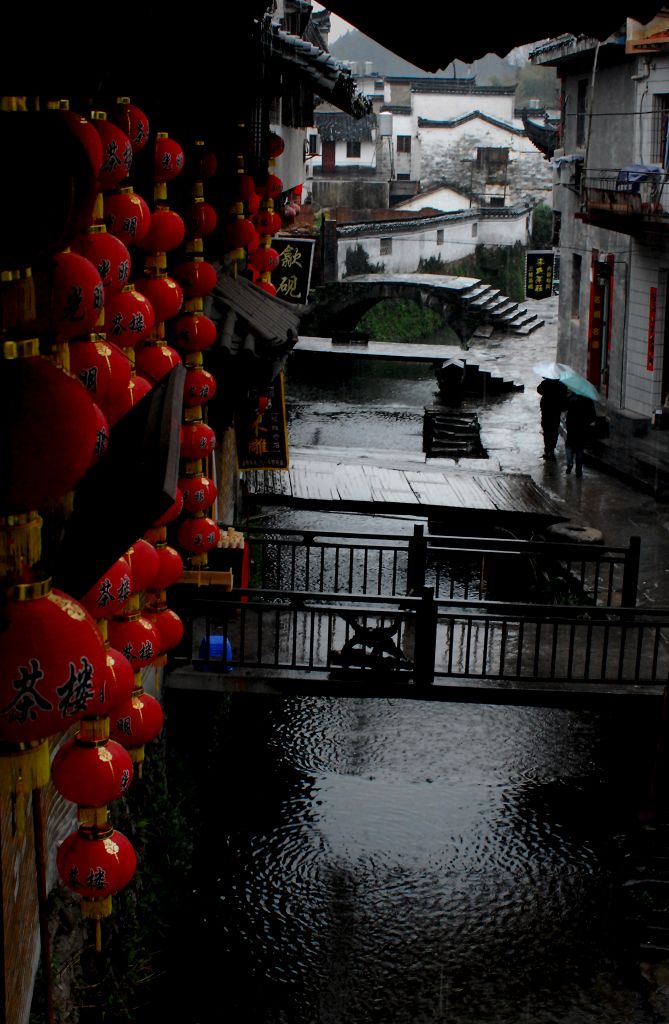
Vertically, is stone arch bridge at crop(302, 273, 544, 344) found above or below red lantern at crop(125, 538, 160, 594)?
below

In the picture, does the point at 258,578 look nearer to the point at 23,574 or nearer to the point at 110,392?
the point at 110,392

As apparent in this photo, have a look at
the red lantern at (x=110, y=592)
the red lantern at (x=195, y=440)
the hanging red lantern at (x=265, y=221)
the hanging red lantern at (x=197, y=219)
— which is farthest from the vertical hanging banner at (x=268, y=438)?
the red lantern at (x=110, y=592)

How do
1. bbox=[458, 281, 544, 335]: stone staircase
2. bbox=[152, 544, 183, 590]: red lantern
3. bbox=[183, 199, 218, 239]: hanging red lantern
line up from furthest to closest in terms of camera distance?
bbox=[458, 281, 544, 335]: stone staircase
bbox=[183, 199, 218, 239]: hanging red lantern
bbox=[152, 544, 183, 590]: red lantern

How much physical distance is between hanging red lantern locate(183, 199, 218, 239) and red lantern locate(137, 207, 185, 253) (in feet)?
6.74

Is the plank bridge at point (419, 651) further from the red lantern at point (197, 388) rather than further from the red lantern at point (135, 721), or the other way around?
the red lantern at point (135, 721)

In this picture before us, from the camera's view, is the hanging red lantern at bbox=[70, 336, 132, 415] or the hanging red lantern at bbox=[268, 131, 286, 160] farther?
the hanging red lantern at bbox=[268, 131, 286, 160]

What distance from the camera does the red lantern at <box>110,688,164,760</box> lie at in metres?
5.64

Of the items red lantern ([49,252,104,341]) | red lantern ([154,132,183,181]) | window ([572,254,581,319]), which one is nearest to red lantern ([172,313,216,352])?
red lantern ([154,132,183,181])

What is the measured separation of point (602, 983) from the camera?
941cm

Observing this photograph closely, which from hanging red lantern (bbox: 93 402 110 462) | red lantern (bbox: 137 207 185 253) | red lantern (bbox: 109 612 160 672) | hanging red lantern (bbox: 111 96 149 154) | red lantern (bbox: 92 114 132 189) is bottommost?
red lantern (bbox: 109 612 160 672)

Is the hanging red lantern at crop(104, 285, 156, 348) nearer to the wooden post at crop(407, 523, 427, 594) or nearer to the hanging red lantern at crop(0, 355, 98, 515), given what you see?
the hanging red lantern at crop(0, 355, 98, 515)

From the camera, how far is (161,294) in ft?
22.3

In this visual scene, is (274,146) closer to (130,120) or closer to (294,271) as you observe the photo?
(294,271)

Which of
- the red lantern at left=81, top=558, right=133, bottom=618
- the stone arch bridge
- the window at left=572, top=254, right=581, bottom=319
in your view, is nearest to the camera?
the red lantern at left=81, top=558, right=133, bottom=618
